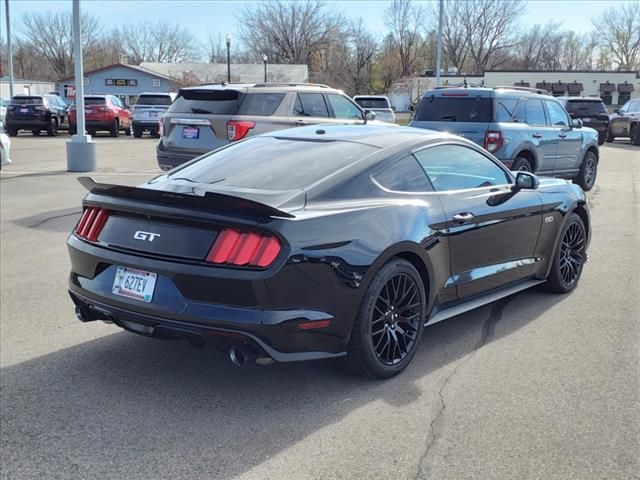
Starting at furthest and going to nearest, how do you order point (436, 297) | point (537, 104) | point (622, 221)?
point (537, 104) → point (622, 221) → point (436, 297)

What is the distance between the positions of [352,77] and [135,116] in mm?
36930

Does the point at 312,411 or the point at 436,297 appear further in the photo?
the point at 436,297

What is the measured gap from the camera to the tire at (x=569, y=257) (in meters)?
5.92

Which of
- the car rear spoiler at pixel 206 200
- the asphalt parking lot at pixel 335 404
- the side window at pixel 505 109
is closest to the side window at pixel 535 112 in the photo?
the side window at pixel 505 109

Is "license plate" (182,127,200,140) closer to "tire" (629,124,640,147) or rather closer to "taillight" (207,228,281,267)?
"taillight" (207,228,281,267)

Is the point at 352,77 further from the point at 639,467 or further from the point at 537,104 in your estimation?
the point at 639,467

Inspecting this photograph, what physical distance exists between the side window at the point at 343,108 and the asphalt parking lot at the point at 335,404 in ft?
21.4

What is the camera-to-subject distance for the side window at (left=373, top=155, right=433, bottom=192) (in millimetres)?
4363

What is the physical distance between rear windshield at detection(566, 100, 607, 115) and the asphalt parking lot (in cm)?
2137

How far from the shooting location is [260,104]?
10227mm

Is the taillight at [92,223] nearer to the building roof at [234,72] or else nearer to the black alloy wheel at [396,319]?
the black alloy wheel at [396,319]

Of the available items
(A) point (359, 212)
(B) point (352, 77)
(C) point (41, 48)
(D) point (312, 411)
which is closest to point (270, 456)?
(D) point (312, 411)

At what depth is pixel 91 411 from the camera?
12.4ft

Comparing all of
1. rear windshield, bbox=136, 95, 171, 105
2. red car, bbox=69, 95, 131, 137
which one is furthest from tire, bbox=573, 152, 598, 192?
red car, bbox=69, 95, 131, 137
